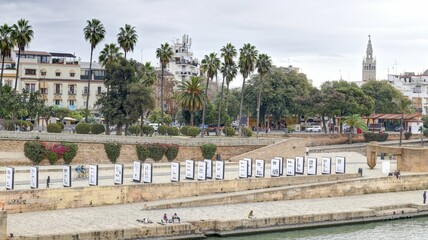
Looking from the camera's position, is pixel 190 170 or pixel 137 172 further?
pixel 190 170

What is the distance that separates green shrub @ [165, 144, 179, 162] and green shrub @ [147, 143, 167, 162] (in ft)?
2.51

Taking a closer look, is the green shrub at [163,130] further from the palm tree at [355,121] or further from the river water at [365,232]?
the river water at [365,232]

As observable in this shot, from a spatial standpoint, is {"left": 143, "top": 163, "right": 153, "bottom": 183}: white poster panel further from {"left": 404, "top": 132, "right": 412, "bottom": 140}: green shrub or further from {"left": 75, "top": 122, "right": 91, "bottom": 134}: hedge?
{"left": 404, "top": 132, "right": 412, "bottom": 140}: green shrub

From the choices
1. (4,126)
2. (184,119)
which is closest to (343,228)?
(4,126)

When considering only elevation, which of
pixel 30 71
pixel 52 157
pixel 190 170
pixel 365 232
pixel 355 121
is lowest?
pixel 365 232

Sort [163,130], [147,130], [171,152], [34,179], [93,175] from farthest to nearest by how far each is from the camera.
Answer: [163,130]
[147,130]
[171,152]
[93,175]
[34,179]

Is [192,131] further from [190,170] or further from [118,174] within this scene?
[118,174]

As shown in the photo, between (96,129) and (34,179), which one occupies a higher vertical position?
(96,129)

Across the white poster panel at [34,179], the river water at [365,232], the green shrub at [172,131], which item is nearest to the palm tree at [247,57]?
Answer: the green shrub at [172,131]

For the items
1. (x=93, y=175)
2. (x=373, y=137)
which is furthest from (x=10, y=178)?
(x=373, y=137)

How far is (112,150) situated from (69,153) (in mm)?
5590

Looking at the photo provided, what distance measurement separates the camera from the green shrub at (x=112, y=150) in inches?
3472

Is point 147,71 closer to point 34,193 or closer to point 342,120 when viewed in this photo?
point 342,120

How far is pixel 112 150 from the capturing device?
3479 inches
